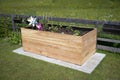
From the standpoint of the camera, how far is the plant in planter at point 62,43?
12.9 feet

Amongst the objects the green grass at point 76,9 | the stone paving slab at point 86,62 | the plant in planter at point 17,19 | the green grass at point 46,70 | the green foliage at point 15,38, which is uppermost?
the green grass at point 76,9

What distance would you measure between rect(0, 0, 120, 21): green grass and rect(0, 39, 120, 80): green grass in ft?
16.3

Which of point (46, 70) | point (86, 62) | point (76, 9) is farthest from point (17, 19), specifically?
point (76, 9)

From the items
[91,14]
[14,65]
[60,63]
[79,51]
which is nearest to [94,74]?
[79,51]

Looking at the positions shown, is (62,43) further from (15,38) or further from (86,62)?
(15,38)

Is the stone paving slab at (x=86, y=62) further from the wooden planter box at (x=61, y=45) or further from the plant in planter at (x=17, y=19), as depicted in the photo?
the plant in planter at (x=17, y=19)

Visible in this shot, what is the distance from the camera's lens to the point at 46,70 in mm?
4008

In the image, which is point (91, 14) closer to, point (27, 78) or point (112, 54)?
point (112, 54)

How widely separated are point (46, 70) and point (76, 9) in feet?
26.4

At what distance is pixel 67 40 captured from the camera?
13.2 feet

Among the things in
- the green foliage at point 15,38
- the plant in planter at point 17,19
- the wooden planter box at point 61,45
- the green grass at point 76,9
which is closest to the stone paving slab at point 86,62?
the wooden planter box at point 61,45

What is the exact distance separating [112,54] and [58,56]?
5.10 feet

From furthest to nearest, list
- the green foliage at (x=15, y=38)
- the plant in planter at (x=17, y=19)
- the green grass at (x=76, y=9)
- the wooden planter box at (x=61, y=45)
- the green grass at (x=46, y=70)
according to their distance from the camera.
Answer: the green grass at (x=76, y=9)
the plant in planter at (x=17, y=19)
the green foliage at (x=15, y=38)
the wooden planter box at (x=61, y=45)
the green grass at (x=46, y=70)

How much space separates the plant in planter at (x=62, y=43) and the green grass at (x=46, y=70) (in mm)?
304
